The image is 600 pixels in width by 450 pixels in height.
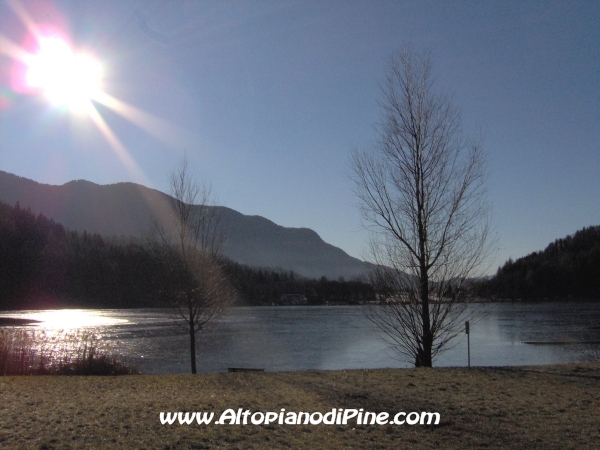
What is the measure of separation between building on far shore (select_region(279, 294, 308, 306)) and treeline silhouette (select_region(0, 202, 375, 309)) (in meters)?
2.68

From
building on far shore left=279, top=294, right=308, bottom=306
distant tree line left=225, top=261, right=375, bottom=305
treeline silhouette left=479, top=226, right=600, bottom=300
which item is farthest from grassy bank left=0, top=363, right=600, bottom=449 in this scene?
building on far shore left=279, top=294, right=308, bottom=306

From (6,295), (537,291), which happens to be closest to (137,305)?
(6,295)

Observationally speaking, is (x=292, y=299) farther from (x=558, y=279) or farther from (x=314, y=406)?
(x=314, y=406)

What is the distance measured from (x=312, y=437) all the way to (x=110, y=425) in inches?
117

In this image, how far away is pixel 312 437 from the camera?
→ 760 centimetres

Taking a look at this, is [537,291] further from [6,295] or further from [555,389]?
[555,389]

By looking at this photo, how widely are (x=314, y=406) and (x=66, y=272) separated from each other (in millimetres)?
122790

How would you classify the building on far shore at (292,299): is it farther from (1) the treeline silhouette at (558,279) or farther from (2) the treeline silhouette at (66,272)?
(1) the treeline silhouette at (558,279)

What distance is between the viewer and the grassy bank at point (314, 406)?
741cm

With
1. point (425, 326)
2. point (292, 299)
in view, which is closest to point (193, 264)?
point (425, 326)

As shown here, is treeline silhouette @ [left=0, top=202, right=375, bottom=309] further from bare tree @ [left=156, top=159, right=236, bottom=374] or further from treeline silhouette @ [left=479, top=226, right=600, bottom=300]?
bare tree @ [left=156, top=159, right=236, bottom=374]

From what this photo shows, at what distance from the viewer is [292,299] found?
147 metres

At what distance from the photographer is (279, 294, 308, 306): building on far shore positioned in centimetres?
14388

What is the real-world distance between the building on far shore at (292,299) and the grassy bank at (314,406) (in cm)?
13048
